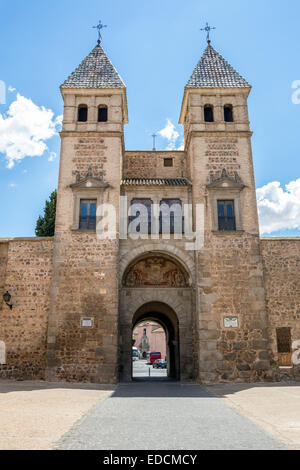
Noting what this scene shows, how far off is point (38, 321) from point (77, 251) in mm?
3229

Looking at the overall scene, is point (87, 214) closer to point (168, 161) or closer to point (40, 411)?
point (168, 161)

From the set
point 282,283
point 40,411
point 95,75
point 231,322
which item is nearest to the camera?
point 40,411

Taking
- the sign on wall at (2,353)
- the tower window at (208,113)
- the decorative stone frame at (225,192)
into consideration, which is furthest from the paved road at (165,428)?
the tower window at (208,113)

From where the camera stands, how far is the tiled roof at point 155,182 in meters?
16.5

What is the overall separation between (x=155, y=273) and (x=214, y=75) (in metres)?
10.6

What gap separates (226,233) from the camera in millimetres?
15500

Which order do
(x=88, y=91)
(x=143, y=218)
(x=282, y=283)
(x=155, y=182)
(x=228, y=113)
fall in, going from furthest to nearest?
1. (x=228, y=113)
2. (x=88, y=91)
3. (x=155, y=182)
4. (x=143, y=218)
5. (x=282, y=283)

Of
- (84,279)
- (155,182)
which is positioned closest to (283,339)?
(84,279)

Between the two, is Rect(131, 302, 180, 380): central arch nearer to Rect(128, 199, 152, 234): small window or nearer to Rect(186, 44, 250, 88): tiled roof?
Rect(128, 199, 152, 234): small window

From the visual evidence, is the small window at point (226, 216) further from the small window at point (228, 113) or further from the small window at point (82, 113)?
the small window at point (82, 113)

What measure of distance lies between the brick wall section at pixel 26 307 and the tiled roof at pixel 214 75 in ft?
35.2

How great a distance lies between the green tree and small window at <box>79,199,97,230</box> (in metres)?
9.14

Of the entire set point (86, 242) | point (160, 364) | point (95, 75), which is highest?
point (95, 75)

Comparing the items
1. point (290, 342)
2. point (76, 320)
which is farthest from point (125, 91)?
point (290, 342)
